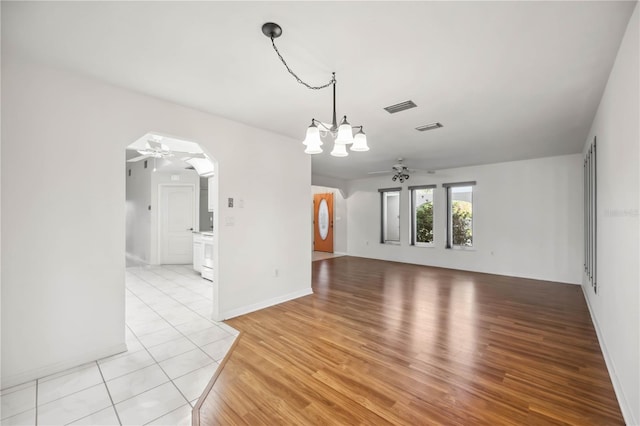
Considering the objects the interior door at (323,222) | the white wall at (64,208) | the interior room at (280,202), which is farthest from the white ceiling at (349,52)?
the interior door at (323,222)

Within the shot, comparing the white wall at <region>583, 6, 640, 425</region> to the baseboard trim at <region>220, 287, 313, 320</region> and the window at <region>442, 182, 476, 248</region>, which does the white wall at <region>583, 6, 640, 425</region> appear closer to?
the baseboard trim at <region>220, 287, 313, 320</region>

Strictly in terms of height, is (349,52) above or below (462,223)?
above

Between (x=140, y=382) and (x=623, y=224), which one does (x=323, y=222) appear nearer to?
(x=140, y=382)

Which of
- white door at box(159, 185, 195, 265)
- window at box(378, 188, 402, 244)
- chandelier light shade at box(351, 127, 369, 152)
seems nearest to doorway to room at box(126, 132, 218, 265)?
white door at box(159, 185, 195, 265)

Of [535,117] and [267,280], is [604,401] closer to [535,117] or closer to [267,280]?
[535,117]

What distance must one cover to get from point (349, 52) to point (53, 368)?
11.8 feet

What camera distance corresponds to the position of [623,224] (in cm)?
196

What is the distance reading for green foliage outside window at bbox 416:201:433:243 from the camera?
7.71 m

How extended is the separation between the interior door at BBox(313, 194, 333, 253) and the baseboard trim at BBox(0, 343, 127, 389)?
7843 mm

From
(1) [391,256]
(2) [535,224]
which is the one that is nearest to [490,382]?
(2) [535,224]

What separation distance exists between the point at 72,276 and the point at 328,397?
8.05 feet

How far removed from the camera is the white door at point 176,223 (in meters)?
7.41

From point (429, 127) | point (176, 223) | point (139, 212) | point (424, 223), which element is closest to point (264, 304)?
point (429, 127)

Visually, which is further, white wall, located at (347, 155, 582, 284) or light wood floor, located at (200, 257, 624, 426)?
white wall, located at (347, 155, 582, 284)
